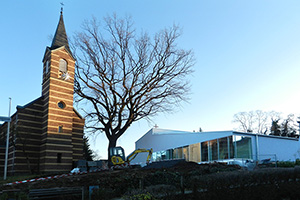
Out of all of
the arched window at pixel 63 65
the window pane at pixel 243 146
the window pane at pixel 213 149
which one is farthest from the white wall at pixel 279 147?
the arched window at pixel 63 65

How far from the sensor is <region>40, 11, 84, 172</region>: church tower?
108 ft

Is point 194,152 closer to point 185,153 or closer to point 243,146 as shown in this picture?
point 185,153

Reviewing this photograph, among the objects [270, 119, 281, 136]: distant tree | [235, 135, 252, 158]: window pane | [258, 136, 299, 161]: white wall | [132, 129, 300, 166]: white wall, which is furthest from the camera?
[270, 119, 281, 136]: distant tree

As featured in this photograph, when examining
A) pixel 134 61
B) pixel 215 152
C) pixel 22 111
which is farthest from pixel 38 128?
pixel 215 152

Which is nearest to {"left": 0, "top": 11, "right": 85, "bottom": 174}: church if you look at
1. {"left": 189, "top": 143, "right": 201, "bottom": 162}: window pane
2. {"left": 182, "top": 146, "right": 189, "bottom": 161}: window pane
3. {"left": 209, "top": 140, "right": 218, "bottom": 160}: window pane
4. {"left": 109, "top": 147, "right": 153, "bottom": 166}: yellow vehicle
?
{"left": 109, "top": 147, "right": 153, "bottom": 166}: yellow vehicle

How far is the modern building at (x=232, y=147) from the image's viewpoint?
27.7 metres

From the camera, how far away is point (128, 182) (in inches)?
511

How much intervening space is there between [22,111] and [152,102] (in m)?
15.0

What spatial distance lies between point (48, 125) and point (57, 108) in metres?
2.23

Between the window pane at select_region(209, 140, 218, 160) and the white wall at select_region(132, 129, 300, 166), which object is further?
the window pane at select_region(209, 140, 218, 160)

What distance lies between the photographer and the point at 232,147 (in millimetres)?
27688

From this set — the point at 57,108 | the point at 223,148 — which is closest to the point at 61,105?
the point at 57,108

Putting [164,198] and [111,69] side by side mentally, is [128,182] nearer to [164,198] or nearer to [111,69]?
[164,198]

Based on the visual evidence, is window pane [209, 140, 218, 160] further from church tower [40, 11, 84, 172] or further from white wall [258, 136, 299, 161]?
church tower [40, 11, 84, 172]
